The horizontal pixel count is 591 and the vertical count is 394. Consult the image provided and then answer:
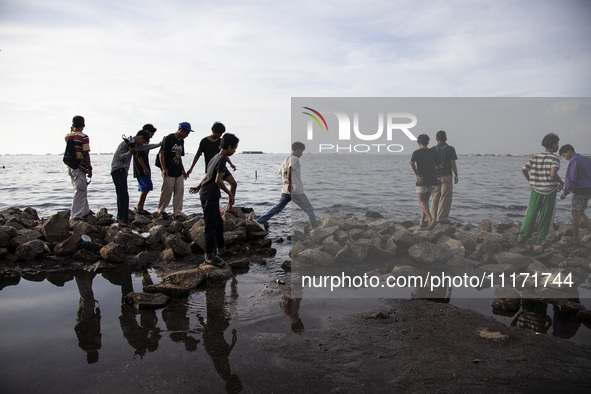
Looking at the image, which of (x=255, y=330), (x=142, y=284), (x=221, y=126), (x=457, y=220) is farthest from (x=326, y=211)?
(x=255, y=330)

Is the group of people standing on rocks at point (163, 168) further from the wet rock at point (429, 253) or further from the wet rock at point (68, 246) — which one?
the wet rock at point (429, 253)

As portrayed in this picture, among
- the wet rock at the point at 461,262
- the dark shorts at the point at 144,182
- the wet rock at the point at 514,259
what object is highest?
the dark shorts at the point at 144,182

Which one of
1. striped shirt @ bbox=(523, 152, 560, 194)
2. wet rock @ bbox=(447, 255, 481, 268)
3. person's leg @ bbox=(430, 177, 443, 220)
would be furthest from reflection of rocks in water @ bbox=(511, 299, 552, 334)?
person's leg @ bbox=(430, 177, 443, 220)

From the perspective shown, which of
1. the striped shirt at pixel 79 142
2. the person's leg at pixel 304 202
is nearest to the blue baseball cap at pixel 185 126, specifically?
the striped shirt at pixel 79 142

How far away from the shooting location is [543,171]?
21.2 ft

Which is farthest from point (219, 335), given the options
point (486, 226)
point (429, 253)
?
point (486, 226)

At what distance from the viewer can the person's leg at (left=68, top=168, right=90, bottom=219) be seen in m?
7.47

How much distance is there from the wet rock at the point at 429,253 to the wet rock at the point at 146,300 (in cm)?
390

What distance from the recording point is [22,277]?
545cm

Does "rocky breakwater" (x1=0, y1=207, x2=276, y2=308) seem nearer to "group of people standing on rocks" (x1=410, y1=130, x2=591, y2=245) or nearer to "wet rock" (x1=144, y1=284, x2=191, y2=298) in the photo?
"wet rock" (x1=144, y1=284, x2=191, y2=298)

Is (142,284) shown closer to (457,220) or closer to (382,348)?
(382,348)

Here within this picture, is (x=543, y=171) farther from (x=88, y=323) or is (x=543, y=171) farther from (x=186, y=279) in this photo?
(x=88, y=323)

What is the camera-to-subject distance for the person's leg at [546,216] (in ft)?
21.2

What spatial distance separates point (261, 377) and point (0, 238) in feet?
17.9
